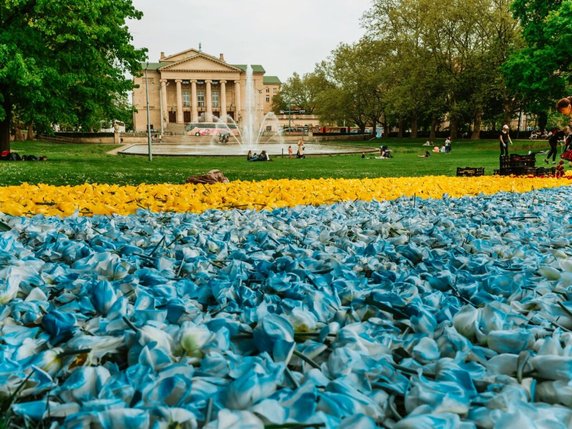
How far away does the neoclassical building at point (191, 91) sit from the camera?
310 ft

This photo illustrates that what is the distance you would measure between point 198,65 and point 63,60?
76.4 metres

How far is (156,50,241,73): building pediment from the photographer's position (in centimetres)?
9369

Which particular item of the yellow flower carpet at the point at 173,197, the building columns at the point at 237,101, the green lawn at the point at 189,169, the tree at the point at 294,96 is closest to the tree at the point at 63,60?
the green lawn at the point at 189,169

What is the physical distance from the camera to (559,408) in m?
1.14

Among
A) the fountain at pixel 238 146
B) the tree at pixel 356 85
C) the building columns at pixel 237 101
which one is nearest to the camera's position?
the fountain at pixel 238 146

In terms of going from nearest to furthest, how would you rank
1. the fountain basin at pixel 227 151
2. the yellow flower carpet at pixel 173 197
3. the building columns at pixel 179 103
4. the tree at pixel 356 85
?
the yellow flower carpet at pixel 173 197 < the fountain basin at pixel 227 151 < the tree at pixel 356 85 < the building columns at pixel 179 103

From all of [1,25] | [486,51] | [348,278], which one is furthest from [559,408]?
[486,51]

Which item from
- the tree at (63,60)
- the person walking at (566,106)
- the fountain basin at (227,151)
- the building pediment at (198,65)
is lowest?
the fountain basin at (227,151)

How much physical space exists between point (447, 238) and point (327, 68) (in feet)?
222

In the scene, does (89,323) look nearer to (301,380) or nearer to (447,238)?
(301,380)

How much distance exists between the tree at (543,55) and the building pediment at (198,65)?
2613 inches

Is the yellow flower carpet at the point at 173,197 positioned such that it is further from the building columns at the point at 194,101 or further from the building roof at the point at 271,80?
the building roof at the point at 271,80

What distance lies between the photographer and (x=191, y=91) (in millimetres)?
96875

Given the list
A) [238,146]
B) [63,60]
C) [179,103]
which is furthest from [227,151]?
[179,103]
